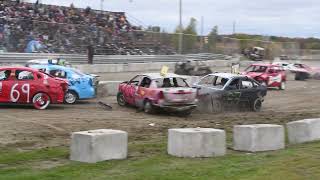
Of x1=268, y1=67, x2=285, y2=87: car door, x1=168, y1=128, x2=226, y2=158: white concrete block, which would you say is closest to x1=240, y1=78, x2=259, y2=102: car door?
x1=268, y1=67, x2=285, y2=87: car door

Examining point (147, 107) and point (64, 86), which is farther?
point (64, 86)

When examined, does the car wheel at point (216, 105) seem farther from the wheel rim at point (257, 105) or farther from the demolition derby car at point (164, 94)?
the wheel rim at point (257, 105)

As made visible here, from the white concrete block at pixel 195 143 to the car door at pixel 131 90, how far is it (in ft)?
33.4

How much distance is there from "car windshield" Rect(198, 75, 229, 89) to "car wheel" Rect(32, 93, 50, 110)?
599cm

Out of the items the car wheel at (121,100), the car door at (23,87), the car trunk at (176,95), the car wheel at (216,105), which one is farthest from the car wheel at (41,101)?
the car wheel at (216,105)

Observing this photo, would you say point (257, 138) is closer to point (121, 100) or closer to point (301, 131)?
point (301, 131)

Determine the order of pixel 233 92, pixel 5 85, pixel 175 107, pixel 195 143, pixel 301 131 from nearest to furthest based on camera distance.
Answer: pixel 195 143 < pixel 301 131 < pixel 5 85 < pixel 175 107 < pixel 233 92

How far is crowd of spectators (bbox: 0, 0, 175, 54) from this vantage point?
35.7m

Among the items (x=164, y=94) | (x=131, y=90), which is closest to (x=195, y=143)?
(x=164, y=94)

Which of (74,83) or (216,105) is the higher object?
(74,83)

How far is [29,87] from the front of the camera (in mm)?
18859

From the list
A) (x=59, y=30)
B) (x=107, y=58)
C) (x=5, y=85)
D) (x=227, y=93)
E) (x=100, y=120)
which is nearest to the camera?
(x=100, y=120)

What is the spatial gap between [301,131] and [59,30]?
27.7 metres

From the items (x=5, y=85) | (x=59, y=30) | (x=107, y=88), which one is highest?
(x=59, y=30)
